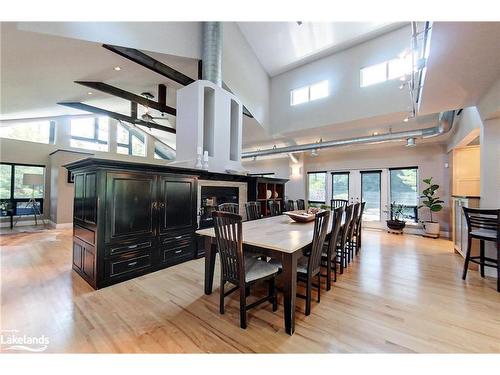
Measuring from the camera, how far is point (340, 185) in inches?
305

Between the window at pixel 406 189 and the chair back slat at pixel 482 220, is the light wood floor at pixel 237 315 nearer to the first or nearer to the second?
the chair back slat at pixel 482 220

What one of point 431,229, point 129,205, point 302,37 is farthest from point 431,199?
point 129,205

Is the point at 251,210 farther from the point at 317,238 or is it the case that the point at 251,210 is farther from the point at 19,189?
the point at 19,189

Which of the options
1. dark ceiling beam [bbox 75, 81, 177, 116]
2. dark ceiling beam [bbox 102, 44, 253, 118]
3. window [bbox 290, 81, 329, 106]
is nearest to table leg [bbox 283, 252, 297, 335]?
dark ceiling beam [bbox 102, 44, 253, 118]

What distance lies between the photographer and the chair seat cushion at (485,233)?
275 cm

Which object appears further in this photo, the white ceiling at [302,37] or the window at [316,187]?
the window at [316,187]

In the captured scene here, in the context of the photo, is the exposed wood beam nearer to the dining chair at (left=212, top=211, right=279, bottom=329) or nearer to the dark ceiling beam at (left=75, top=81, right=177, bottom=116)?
the dark ceiling beam at (left=75, top=81, right=177, bottom=116)

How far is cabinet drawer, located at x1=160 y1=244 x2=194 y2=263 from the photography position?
3246 mm

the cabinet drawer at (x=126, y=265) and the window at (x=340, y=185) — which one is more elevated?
the window at (x=340, y=185)

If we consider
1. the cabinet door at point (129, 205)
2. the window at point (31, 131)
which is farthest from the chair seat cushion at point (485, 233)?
the window at point (31, 131)

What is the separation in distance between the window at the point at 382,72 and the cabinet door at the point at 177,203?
460cm

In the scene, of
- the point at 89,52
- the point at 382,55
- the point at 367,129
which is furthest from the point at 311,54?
the point at 89,52
